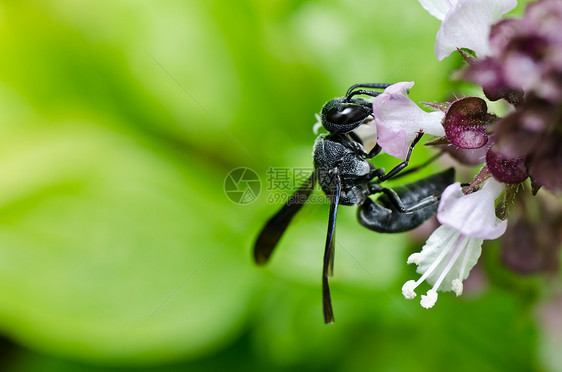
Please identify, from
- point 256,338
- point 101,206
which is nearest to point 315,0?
point 101,206

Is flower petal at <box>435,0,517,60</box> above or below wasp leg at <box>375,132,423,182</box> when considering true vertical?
above

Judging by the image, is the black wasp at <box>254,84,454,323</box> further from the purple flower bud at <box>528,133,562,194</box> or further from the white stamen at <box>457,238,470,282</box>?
the purple flower bud at <box>528,133,562,194</box>

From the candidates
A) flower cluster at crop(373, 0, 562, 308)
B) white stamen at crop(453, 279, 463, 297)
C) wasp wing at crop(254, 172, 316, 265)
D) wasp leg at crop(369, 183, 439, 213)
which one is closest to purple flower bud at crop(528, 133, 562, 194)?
flower cluster at crop(373, 0, 562, 308)

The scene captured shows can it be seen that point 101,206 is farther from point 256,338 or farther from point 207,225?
point 256,338

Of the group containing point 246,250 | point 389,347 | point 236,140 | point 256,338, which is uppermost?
point 236,140

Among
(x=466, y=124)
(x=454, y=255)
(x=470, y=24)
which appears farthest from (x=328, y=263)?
(x=470, y=24)
